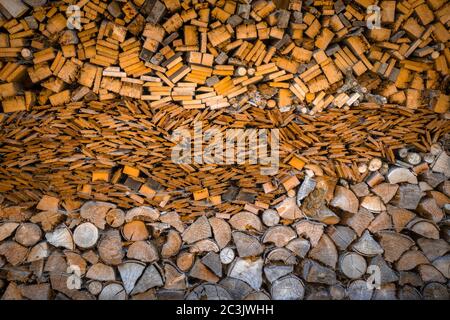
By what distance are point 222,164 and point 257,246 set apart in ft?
2.75

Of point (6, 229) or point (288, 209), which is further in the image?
point (288, 209)

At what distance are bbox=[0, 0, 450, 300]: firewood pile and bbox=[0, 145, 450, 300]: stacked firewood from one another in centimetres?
1

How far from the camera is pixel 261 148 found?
320 centimetres

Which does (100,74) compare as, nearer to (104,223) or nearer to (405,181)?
(104,223)

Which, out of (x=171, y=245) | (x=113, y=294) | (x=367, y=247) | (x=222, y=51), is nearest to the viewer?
(x=222, y=51)

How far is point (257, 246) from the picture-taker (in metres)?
3.27

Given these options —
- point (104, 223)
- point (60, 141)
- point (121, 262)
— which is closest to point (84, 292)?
point (121, 262)

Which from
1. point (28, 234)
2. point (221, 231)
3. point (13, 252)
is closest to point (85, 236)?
point (28, 234)

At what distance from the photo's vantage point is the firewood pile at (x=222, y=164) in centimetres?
294

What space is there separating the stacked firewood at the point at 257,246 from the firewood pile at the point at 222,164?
14 mm

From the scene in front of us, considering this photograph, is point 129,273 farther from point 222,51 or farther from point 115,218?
point 222,51

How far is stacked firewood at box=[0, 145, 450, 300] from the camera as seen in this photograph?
3.12m

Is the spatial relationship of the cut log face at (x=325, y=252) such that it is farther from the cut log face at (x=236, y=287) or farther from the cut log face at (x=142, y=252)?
the cut log face at (x=142, y=252)

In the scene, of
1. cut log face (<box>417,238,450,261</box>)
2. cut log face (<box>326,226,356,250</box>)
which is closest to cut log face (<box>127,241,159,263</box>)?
cut log face (<box>326,226,356,250</box>)
